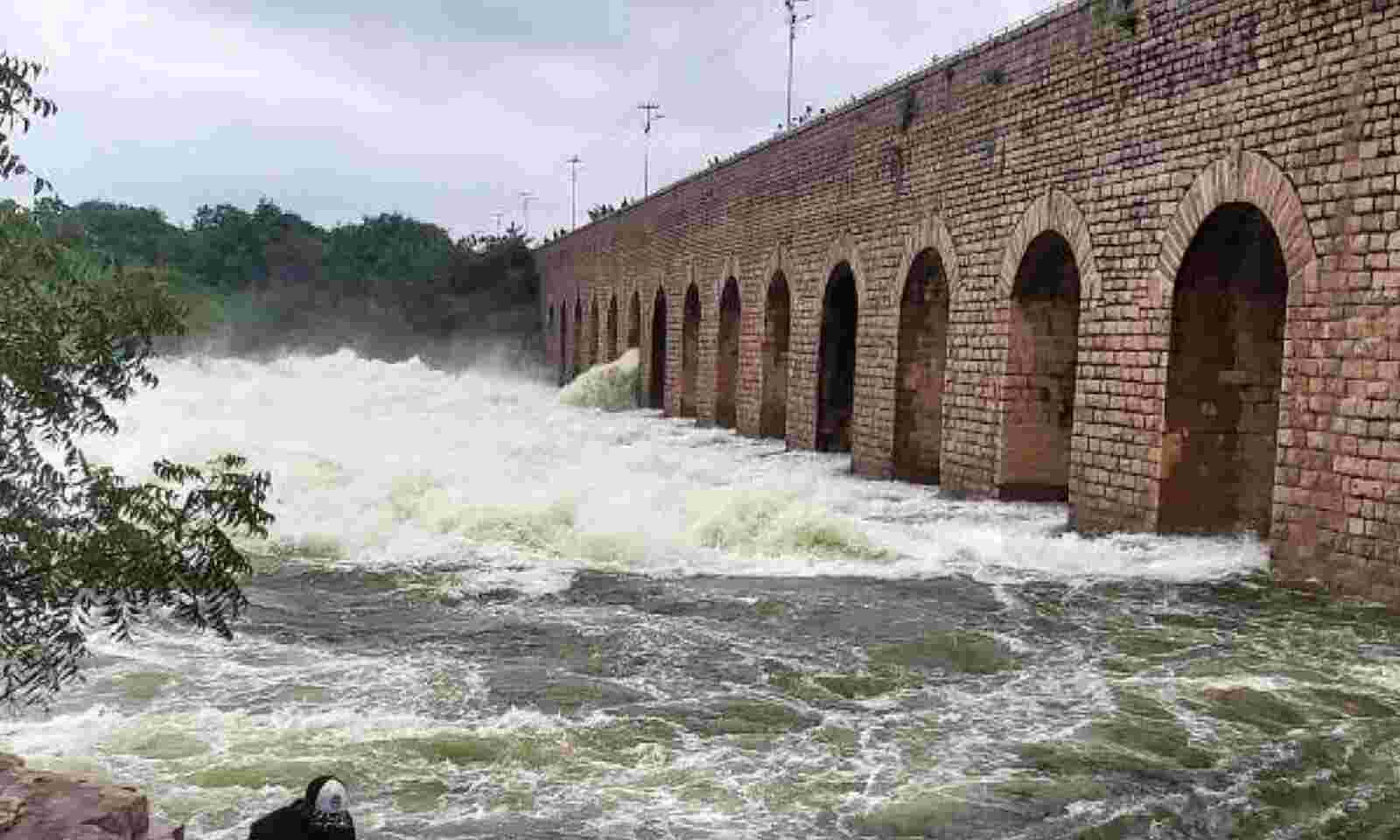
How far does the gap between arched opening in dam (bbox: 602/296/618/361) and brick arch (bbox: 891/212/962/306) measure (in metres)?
19.1

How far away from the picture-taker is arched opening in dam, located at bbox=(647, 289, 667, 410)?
2883 centimetres

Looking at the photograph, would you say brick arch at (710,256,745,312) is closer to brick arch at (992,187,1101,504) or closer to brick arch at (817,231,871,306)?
brick arch at (817,231,871,306)

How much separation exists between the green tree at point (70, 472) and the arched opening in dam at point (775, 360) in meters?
16.6

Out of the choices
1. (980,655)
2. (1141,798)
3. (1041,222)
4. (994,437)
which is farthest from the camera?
(994,437)

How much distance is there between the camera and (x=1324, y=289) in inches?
312

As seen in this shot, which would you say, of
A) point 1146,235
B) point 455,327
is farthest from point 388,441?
point 455,327

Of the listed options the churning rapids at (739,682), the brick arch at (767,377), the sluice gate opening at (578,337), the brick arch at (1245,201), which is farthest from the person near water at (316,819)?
the sluice gate opening at (578,337)

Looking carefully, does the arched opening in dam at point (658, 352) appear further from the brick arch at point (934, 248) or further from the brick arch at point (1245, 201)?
the brick arch at point (1245, 201)

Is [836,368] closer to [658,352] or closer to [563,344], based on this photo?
[658,352]

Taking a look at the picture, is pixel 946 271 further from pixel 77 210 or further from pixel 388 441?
pixel 77 210

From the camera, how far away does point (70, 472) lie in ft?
12.3

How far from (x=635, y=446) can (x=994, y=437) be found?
755cm

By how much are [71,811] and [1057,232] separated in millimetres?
10044

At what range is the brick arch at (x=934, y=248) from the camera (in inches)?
523
